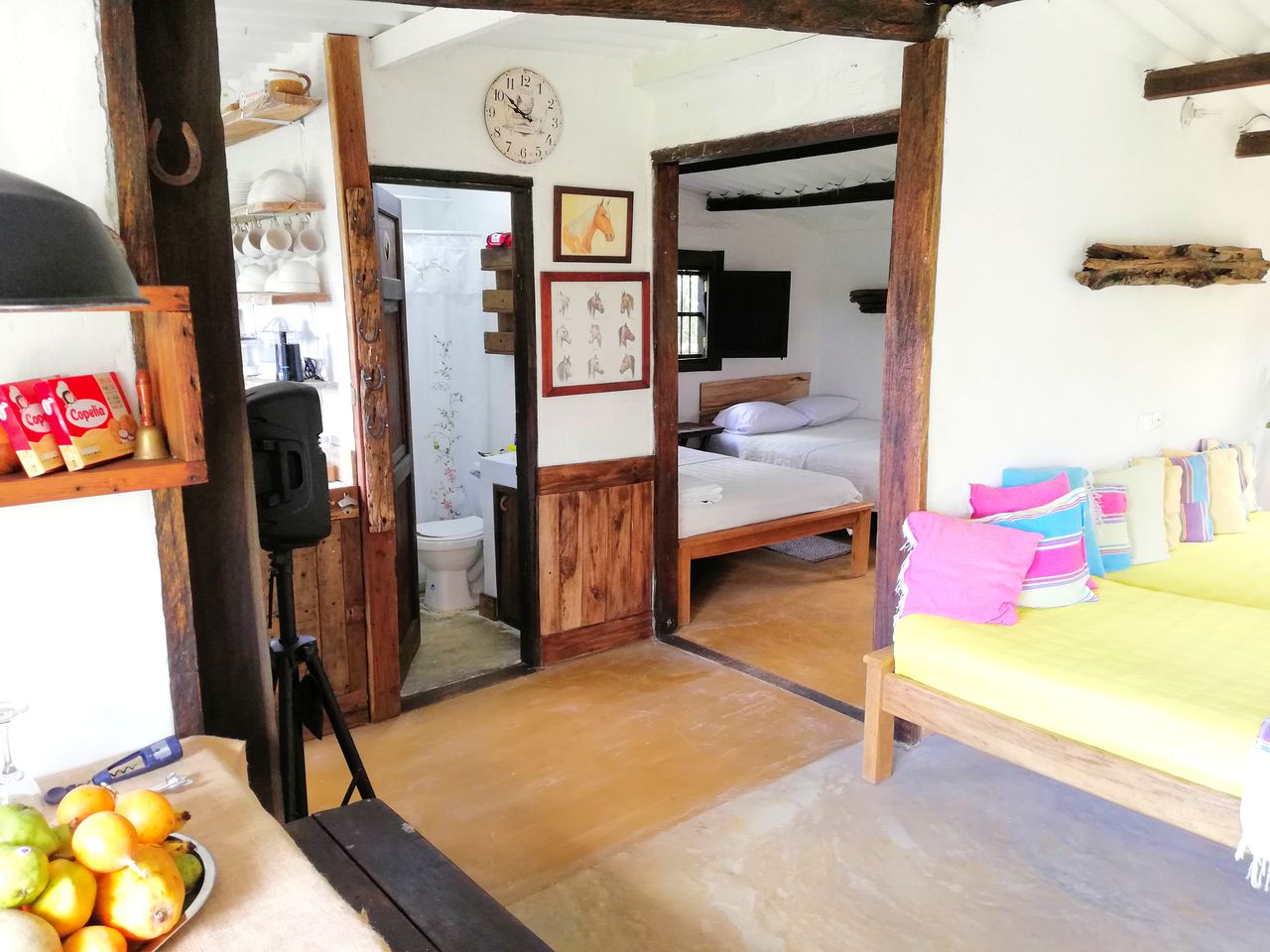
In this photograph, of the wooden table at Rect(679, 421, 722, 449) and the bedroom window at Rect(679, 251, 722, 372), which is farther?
the bedroom window at Rect(679, 251, 722, 372)

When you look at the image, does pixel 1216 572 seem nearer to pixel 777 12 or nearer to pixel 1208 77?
pixel 1208 77

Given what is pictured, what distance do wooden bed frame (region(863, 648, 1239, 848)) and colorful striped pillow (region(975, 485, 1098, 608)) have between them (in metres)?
0.58

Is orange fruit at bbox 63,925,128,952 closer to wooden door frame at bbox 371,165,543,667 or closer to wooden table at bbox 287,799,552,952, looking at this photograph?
wooden table at bbox 287,799,552,952

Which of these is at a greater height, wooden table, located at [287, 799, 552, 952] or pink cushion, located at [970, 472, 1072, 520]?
pink cushion, located at [970, 472, 1072, 520]

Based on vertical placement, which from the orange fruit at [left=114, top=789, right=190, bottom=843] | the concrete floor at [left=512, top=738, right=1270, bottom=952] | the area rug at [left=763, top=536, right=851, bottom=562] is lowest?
the concrete floor at [left=512, top=738, right=1270, bottom=952]

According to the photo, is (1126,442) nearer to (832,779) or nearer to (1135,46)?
(1135,46)

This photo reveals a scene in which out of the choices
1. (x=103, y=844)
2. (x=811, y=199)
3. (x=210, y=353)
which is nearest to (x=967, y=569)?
(x=210, y=353)

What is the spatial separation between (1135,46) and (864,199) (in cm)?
251

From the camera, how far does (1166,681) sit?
2.59 metres

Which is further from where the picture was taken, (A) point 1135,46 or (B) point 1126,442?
(B) point 1126,442

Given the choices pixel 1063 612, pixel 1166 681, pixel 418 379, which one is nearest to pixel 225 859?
pixel 1166 681

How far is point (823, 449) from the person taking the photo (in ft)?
20.6

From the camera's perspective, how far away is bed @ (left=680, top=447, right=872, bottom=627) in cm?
475

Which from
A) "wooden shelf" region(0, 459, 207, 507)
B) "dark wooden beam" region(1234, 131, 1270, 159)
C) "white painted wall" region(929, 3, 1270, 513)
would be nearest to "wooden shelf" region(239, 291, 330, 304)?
"wooden shelf" region(0, 459, 207, 507)
